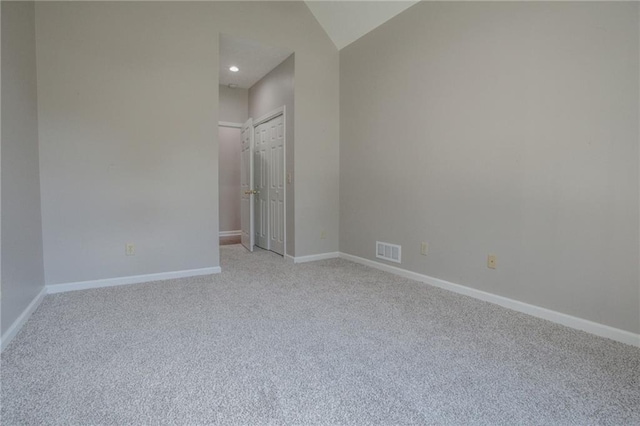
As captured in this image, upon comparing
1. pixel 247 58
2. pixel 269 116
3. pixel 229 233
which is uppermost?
pixel 247 58

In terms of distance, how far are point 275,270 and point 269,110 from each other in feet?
7.48

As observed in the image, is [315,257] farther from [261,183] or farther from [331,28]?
[331,28]

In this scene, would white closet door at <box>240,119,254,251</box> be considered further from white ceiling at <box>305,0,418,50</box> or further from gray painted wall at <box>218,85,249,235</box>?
white ceiling at <box>305,0,418,50</box>

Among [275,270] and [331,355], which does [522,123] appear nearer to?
[331,355]

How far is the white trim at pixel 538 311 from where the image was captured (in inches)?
77.8

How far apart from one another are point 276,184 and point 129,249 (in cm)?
195

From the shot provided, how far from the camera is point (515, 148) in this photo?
2.43 m

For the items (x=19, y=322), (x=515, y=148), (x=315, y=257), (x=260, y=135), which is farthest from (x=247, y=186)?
(x=515, y=148)

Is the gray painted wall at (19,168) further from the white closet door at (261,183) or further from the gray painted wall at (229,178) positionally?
the gray painted wall at (229,178)

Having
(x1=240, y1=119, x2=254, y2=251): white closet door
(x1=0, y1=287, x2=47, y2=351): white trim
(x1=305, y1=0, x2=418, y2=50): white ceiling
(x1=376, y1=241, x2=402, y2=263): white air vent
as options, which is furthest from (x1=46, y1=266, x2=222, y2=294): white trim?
(x1=305, y1=0, x2=418, y2=50): white ceiling

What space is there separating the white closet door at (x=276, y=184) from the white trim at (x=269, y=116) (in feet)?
0.16

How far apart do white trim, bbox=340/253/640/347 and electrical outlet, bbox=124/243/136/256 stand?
8.60 feet

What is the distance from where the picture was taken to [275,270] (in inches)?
145

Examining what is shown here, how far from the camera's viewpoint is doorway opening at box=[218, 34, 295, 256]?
403 cm
